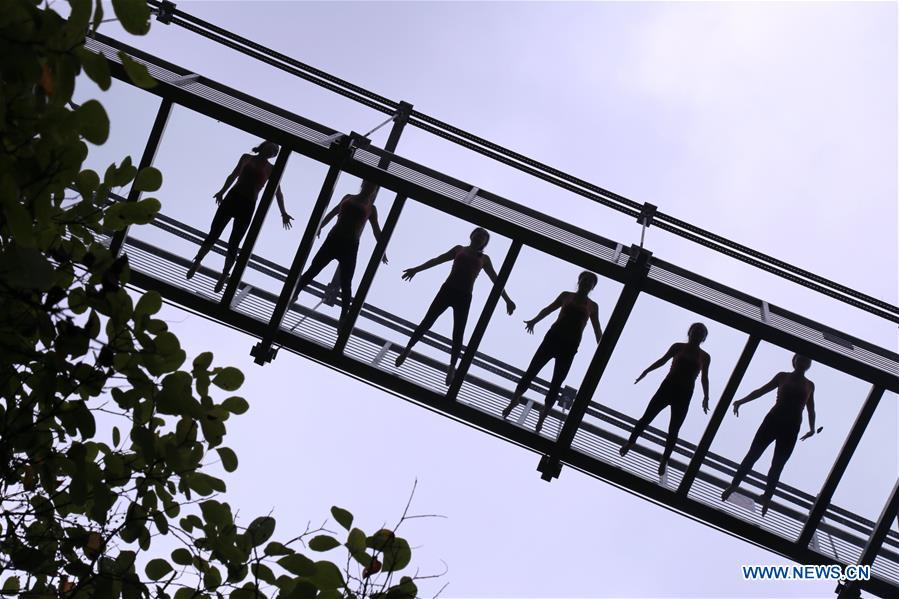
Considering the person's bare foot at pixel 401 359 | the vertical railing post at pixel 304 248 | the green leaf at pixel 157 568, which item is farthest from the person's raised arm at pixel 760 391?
the green leaf at pixel 157 568

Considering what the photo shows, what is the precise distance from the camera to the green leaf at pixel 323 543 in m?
2.92

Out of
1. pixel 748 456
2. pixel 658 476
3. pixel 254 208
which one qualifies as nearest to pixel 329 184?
pixel 254 208

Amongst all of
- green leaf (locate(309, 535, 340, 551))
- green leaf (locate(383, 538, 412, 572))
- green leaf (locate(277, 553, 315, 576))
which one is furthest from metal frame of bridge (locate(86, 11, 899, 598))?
green leaf (locate(277, 553, 315, 576))

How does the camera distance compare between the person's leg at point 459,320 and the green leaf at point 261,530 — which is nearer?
the green leaf at point 261,530

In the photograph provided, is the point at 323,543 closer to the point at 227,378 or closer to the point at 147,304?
the point at 227,378

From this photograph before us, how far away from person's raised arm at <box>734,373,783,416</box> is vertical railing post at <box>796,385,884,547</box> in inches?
32.5

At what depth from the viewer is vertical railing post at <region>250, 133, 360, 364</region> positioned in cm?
765

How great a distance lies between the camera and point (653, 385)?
806 cm

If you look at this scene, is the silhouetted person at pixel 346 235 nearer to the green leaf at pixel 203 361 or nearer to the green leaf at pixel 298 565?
the green leaf at pixel 203 361

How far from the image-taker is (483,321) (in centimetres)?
787

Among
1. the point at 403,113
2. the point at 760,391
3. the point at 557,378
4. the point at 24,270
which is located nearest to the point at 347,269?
the point at 403,113

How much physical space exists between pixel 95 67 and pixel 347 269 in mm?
5724

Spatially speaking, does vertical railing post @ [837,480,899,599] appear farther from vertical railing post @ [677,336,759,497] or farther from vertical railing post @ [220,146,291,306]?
vertical railing post @ [220,146,291,306]

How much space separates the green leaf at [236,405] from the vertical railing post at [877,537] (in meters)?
7.20
